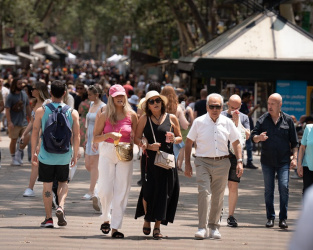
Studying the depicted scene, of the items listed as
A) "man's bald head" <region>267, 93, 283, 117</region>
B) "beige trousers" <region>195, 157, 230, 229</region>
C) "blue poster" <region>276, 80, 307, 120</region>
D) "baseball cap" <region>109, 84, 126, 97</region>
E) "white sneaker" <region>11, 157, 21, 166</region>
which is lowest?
"white sneaker" <region>11, 157, 21, 166</region>

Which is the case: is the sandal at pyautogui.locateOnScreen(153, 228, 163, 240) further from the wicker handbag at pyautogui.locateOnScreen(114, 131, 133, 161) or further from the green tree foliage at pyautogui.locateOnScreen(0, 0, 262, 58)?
the green tree foliage at pyautogui.locateOnScreen(0, 0, 262, 58)

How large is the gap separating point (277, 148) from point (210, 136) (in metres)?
1.24

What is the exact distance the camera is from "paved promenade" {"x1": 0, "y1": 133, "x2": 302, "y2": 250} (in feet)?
25.1

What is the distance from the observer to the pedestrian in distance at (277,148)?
352 inches

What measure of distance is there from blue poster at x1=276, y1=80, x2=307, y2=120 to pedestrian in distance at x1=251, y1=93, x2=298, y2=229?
1118 centimetres

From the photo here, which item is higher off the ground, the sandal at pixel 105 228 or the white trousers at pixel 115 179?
the white trousers at pixel 115 179

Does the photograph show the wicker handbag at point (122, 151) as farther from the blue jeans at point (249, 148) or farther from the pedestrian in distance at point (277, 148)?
the blue jeans at point (249, 148)

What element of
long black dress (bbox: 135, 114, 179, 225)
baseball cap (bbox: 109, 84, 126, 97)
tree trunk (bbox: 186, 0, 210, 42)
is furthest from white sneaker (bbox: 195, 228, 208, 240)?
tree trunk (bbox: 186, 0, 210, 42)

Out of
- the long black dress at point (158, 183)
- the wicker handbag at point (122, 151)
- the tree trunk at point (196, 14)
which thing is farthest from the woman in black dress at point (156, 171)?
the tree trunk at point (196, 14)

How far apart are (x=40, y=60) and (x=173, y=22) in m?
27.4

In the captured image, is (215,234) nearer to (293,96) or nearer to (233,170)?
(233,170)

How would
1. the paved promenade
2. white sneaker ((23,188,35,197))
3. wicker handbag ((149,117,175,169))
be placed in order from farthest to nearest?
white sneaker ((23,188,35,197)), wicker handbag ((149,117,175,169)), the paved promenade

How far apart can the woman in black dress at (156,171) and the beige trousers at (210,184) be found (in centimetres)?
26

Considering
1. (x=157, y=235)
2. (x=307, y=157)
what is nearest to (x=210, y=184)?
(x=157, y=235)
